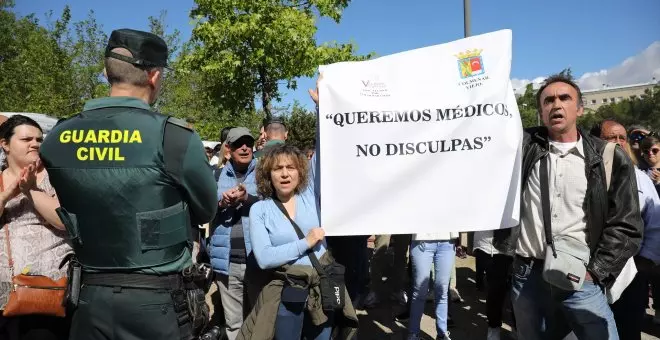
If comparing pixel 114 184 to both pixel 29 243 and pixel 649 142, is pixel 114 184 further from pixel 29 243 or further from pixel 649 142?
pixel 649 142

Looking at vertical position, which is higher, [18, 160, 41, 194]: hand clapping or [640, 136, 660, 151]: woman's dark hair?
[640, 136, 660, 151]: woman's dark hair

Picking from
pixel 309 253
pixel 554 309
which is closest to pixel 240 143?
pixel 309 253

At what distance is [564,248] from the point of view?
249cm

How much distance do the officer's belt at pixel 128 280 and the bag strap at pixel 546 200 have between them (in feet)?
6.73

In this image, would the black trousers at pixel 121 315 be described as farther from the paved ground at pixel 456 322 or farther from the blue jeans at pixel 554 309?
the paved ground at pixel 456 322

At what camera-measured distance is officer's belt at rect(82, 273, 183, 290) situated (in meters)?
1.97

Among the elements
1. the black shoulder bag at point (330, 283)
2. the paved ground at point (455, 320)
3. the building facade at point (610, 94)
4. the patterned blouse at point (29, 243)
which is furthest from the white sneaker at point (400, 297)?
the building facade at point (610, 94)

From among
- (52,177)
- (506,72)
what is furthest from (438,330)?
(52,177)

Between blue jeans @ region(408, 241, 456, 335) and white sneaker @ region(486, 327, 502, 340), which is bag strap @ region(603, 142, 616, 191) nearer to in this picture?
blue jeans @ region(408, 241, 456, 335)

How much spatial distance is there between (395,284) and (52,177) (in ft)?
15.2

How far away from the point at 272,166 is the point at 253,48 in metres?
9.57

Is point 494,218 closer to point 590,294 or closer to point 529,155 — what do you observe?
point 529,155

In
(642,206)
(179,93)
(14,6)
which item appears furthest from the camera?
(14,6)

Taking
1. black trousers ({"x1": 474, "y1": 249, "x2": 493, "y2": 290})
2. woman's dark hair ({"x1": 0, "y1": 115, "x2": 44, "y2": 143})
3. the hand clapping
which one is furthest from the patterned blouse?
black trousers ({"x1": 474, "y1": 249, "x2": 493, "y2": 290})
